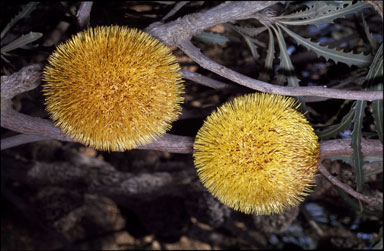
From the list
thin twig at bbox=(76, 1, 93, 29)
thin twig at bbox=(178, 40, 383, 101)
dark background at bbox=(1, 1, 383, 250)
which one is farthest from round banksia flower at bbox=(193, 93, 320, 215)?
dark background at bbox=(1, 1, 383, 250)

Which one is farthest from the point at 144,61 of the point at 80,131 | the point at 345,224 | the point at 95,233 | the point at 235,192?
the point at 345,224

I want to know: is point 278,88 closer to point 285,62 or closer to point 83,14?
point 285,62

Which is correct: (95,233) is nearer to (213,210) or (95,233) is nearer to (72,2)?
(213,210)

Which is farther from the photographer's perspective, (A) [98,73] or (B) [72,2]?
(B) [72,2]

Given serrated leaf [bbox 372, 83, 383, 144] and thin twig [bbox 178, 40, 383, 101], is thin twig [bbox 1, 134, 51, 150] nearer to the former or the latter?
thin twig [bbox 178, 40, 383, 101]

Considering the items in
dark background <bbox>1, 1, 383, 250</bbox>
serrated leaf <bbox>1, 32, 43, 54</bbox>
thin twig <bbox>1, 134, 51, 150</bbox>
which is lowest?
dark background <bbox>1, 1, 383, 250</bbox>

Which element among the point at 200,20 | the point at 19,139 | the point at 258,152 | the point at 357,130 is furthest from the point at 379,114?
the point at 19,139
